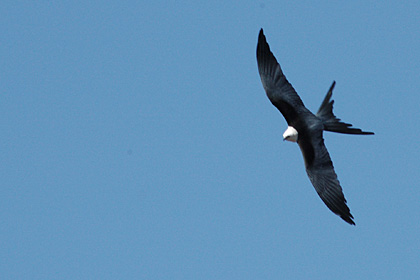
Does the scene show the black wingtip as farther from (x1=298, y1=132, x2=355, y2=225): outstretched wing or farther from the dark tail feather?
the dark tail feather

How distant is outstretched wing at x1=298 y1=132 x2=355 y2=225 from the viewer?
758 inches

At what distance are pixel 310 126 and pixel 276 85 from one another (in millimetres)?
1727

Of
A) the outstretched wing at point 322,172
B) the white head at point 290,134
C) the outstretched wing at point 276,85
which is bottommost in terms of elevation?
the outstretched wing at point 322,172

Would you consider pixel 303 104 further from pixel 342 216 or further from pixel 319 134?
pixel 342 216

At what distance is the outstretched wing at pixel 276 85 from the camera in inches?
803

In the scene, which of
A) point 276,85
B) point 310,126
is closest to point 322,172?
point 310,126

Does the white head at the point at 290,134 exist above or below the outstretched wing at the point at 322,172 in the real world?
above

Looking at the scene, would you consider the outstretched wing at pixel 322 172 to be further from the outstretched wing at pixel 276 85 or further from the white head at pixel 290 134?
the outstretched wing at pixel 276 85

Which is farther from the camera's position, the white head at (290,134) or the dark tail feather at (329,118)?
the white head at (290,134)

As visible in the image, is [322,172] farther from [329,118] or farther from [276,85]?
[276,85]

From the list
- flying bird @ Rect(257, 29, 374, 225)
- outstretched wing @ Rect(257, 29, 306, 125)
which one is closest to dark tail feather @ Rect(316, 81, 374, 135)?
flying bird @ Rect(257, 29, 374, 225)

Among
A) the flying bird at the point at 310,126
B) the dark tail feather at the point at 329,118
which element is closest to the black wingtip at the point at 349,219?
the flying bird at the point at 310,126

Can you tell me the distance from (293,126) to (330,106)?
1.43m

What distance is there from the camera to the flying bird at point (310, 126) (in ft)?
63.2
